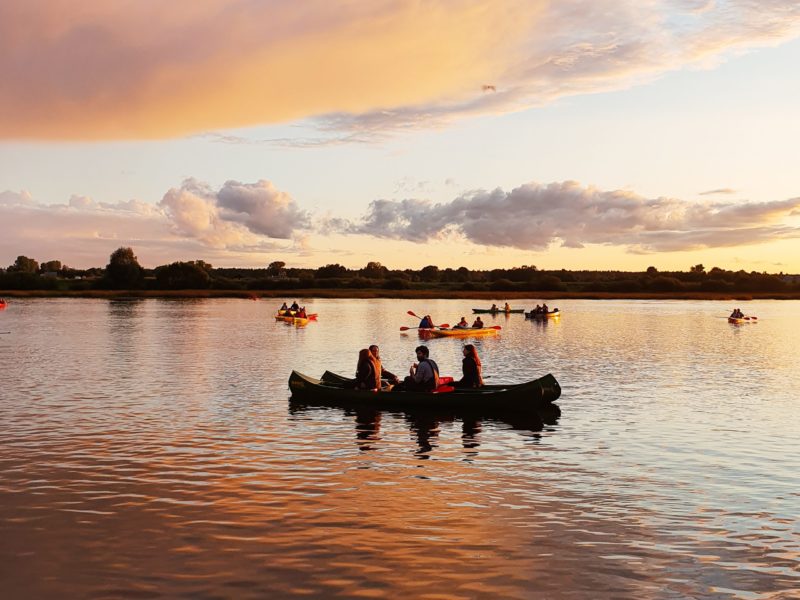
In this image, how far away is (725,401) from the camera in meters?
29.2

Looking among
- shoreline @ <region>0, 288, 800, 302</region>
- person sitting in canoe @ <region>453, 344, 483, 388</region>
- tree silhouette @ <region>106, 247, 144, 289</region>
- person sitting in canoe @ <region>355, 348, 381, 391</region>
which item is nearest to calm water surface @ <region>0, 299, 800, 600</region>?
person sitting in canoe @ <region>355, 348, 381, 391</region>

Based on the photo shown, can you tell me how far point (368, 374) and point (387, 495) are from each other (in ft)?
38.2

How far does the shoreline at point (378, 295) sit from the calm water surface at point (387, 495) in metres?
126

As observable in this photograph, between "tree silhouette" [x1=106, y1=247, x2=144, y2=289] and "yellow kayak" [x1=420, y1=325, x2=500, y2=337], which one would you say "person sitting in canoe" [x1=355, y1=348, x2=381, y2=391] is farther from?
"tree silhouette" [x1=106, y1=247, x2=144, y2=289]

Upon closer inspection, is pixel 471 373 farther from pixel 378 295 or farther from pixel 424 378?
pixel 378 295

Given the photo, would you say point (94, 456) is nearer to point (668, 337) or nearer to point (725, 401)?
point (725, 401)

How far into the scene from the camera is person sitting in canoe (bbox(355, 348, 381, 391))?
26547 millimetres

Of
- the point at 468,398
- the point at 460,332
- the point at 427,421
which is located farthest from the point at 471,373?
the point at 460,332

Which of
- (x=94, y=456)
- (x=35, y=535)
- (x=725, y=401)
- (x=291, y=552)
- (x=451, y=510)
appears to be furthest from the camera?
(x=725, y=401)

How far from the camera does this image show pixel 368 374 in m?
26.6

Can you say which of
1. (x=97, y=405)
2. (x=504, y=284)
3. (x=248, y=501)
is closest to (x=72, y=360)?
(x=97, y=405)

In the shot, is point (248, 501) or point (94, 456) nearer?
point (248, 501)

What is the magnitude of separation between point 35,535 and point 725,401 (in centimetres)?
2522

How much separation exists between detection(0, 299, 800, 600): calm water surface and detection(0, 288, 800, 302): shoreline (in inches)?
4976
